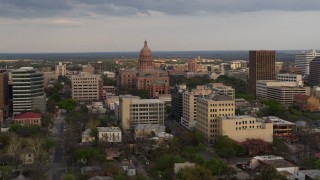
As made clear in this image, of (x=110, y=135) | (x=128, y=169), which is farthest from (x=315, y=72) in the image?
(x=128, y=169)

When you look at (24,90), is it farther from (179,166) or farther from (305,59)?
(305,59)

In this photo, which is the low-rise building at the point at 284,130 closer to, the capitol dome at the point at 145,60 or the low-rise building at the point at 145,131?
the low-rise building at the point at 145,131

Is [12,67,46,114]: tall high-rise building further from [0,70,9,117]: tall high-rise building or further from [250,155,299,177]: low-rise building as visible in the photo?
[250,155,299,177]: low-rise building

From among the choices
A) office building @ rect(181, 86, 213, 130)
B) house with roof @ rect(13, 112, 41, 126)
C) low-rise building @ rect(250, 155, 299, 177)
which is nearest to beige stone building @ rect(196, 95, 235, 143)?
office building @ rect(181, 86, 213, 130)

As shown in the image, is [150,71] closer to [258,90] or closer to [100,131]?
[258,90]

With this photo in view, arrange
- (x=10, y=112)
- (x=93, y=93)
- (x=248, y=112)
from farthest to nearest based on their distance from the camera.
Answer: (x=93, y=93) < (x=10, y=112) < (x=248, y=112)

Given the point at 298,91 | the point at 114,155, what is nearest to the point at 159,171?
the point at 114,155
